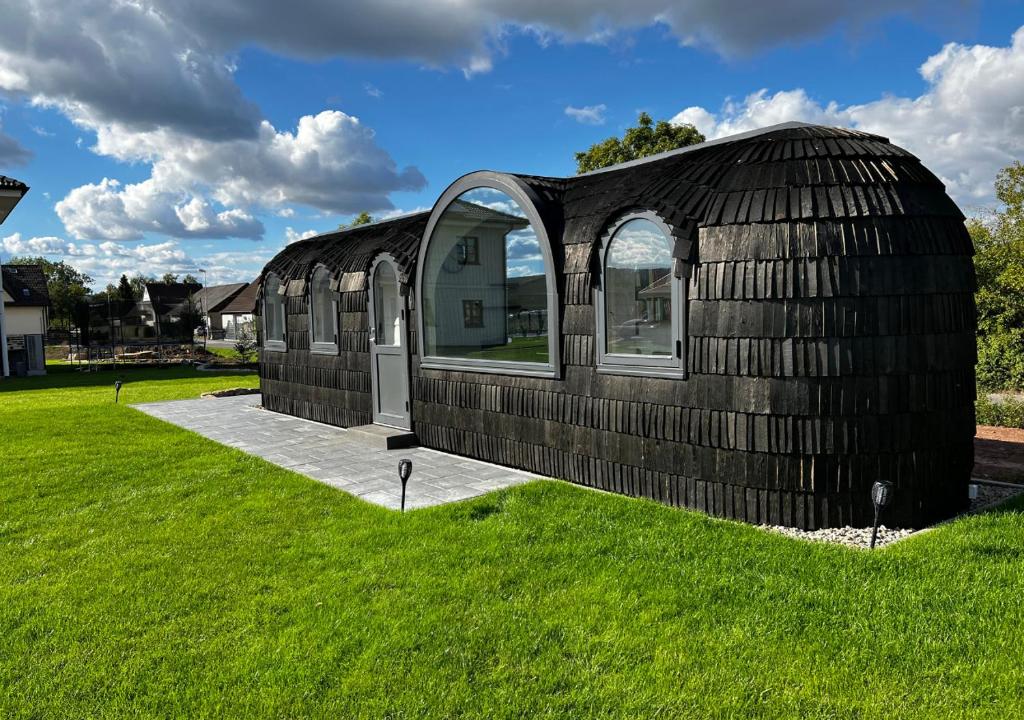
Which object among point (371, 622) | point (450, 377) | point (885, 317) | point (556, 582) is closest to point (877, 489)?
point (885, 317)

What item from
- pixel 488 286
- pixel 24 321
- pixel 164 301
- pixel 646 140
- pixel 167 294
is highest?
pixel 646 140

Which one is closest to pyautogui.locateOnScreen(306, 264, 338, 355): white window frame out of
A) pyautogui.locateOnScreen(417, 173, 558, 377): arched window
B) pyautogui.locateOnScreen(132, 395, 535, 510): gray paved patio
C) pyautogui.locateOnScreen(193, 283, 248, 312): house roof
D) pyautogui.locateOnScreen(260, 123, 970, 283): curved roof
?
pyautogui.locateOnScreen(132, 395, 535, 510): gray paved patio

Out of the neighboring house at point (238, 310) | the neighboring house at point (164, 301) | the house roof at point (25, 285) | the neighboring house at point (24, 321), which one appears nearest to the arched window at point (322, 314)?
the neighboring house at point (24, 321)

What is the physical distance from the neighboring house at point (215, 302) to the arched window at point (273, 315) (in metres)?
49.8

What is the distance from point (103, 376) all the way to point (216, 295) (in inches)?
1961

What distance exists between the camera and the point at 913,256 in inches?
192

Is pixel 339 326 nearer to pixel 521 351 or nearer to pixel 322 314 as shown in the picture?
pixel 322 314

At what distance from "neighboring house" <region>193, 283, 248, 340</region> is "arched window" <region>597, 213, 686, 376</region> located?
58.4 metres

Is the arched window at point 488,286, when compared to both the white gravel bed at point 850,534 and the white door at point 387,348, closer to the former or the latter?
the white door at point 387,348

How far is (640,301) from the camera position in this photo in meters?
5.89

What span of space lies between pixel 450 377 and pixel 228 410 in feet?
22.7

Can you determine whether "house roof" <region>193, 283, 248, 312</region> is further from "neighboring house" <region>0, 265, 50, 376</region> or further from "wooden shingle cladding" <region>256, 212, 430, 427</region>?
"wooden shingle cladding" <region>256, 212, 430, 427</region>

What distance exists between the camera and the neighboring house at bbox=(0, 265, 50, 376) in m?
24.8

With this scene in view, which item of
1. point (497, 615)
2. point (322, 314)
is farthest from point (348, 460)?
point (497, 615)
